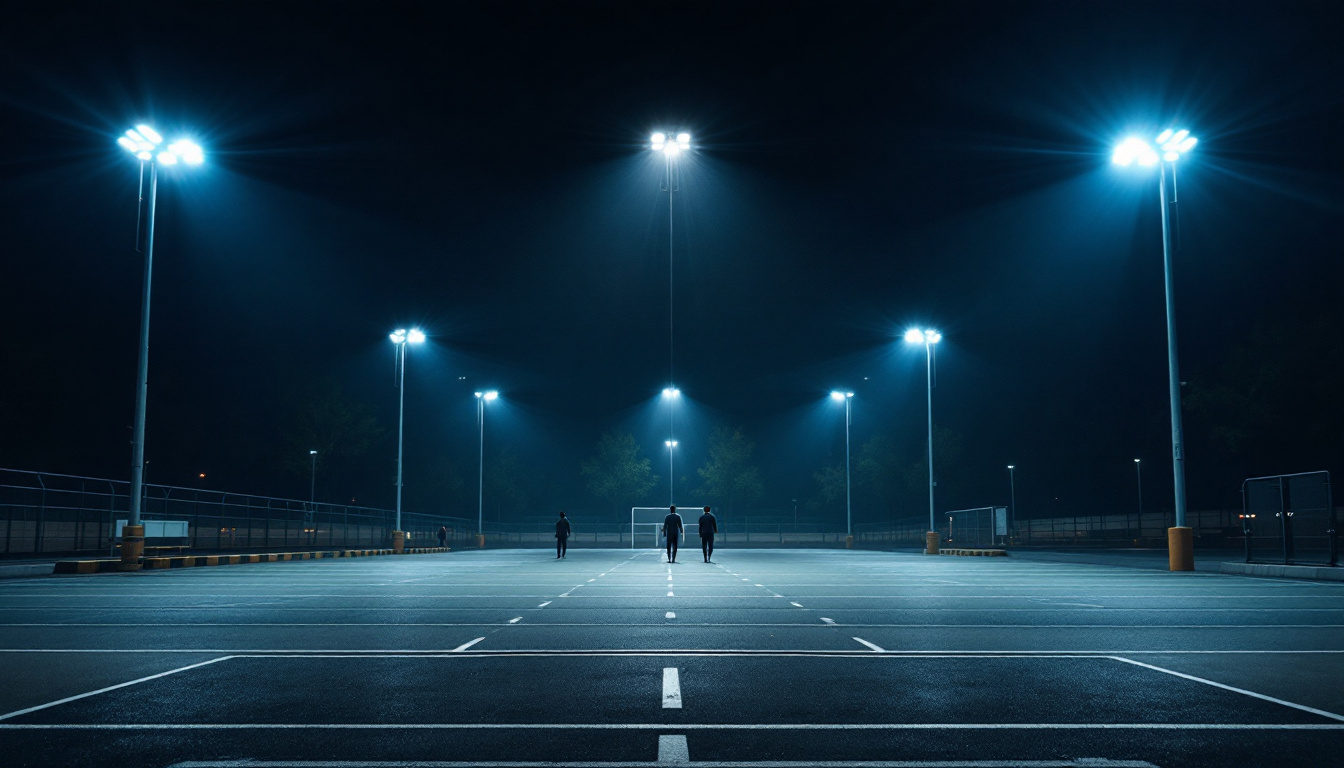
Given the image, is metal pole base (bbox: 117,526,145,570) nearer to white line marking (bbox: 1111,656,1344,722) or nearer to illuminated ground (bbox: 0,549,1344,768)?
illuminated ground (bbox: 0,549,1344,768)

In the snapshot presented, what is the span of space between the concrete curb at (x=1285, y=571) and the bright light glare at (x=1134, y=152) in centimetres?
1020

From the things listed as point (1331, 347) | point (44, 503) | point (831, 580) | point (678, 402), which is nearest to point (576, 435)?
point (678, 402)

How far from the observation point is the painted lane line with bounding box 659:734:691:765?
17.1ft

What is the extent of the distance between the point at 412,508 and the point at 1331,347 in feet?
243

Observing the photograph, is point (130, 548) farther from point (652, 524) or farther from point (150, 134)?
point (652, 524)

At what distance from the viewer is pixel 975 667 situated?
8.70 meters

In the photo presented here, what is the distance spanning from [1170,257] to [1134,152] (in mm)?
2923

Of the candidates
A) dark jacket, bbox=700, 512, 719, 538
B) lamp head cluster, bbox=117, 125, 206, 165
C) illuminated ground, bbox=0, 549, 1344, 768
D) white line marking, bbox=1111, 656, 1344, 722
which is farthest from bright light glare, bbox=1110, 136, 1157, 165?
lamp head cluster, bbox=117, 125, 206, 165

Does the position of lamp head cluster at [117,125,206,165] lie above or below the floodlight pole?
above

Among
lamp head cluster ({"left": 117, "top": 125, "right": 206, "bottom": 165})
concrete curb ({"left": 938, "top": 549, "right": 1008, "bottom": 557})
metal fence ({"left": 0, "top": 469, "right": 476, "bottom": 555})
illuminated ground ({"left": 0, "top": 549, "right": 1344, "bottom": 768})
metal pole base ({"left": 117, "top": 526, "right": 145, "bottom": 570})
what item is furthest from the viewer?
concrete curb ({"left": 938, "top": 549, "right": 1008, "bottom": 557})

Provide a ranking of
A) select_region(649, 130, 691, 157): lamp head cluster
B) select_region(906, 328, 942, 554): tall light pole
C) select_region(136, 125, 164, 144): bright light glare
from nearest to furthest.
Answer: select_region(136, 125, 164, 144): bright light glare < select_region(649, 130, 691, 157): lamp head cluster < select_region(906, 328, 942, 554): tall light pole

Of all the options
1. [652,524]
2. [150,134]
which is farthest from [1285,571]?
[652,524]

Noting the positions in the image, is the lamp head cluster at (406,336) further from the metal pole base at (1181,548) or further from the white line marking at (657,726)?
the white line marking at (657,726)

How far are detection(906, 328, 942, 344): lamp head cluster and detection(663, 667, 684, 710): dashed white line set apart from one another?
138 ft
